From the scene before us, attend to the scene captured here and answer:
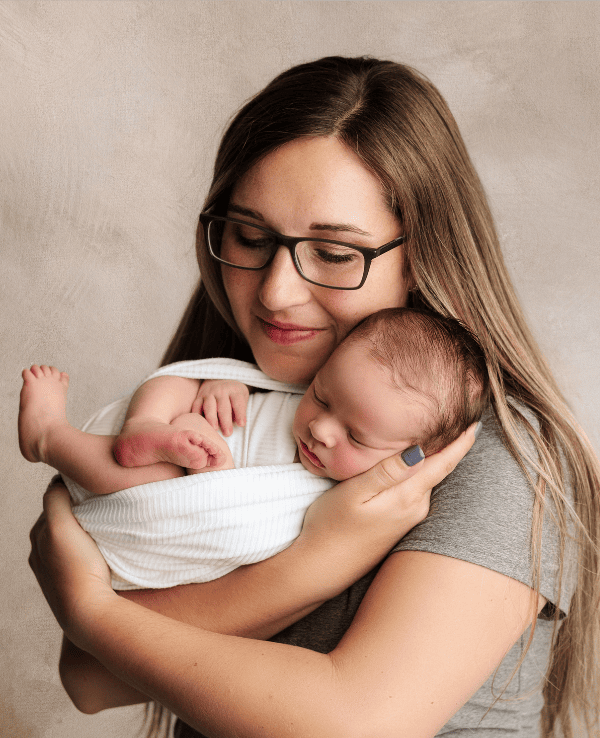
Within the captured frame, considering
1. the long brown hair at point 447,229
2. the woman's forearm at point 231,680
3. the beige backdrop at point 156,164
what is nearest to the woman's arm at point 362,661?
the woman's forearm at point 231,680

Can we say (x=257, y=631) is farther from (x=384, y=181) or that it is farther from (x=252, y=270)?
(x=384, y=181)

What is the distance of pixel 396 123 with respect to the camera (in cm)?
144

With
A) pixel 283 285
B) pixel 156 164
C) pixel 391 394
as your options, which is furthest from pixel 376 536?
pixel 156 164

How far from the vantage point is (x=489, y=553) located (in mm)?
1132

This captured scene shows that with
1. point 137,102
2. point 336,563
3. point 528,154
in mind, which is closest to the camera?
point 336,563

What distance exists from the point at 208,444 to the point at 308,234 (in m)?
0.47

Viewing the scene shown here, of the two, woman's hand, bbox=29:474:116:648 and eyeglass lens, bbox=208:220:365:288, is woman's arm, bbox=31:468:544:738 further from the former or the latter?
eyeglass lens, bbox=208:220:365:288

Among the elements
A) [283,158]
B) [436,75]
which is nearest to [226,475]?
[283,158]

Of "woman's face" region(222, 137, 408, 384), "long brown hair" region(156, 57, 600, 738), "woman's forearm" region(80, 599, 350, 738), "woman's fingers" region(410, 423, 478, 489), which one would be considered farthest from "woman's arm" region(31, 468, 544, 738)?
"woman's face" region(222, 137, 408, 384)

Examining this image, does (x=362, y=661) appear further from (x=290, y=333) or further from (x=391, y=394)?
(x=290, y=333)

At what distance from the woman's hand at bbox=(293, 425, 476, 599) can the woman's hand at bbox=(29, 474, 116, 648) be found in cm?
42

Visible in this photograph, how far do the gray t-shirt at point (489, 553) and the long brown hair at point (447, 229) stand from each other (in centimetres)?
5

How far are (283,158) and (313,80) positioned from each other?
9.9 inches

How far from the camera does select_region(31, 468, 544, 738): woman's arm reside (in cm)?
102
